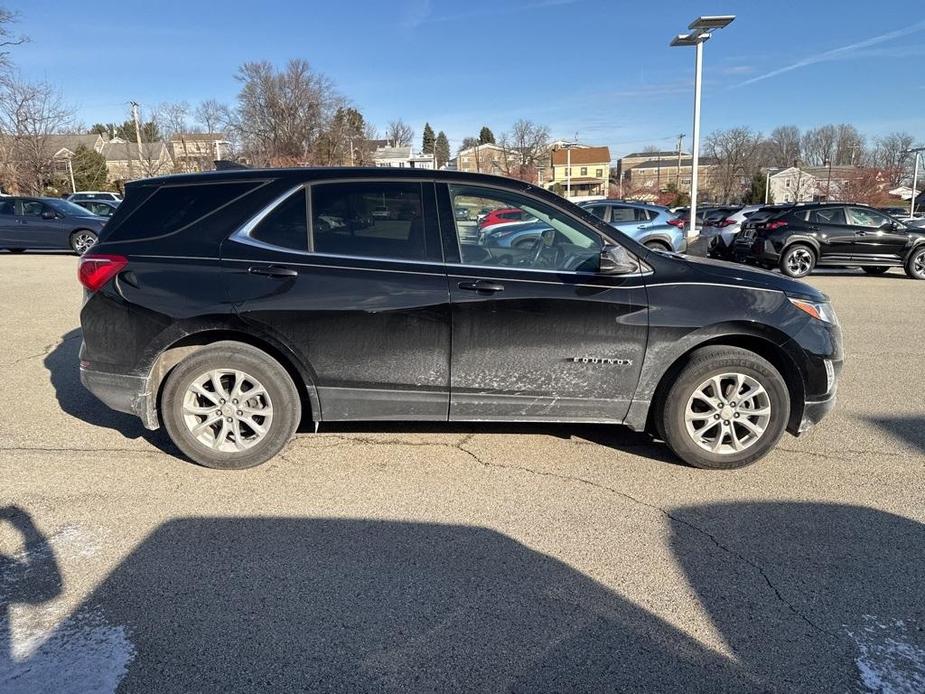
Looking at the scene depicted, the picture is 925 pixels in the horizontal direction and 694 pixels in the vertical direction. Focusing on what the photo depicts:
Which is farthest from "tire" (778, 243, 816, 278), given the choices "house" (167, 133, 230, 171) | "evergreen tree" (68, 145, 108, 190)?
"evergreen tree" (68, 145, 108, 190)

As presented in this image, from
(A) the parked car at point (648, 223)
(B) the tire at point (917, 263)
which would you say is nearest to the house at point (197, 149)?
(A) the parked car at point (648, 223)

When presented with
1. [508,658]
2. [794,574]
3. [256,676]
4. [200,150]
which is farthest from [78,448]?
[200,150]

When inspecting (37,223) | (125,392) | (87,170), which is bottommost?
(125,392)

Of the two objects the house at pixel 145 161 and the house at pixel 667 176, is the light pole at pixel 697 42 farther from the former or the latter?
the house at pixel 667 176

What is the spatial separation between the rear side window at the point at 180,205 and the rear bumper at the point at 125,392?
92 centimetres

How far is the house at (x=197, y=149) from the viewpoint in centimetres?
4909

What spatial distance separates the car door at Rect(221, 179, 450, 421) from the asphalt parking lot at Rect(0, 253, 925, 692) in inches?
22.3

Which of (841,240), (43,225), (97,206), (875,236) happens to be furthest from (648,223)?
(97,206)

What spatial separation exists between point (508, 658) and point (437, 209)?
256 cm

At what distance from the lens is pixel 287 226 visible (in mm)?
3793

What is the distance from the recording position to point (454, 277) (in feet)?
12.1

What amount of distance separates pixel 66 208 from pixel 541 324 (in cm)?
1638

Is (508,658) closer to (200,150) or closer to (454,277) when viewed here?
(454,277)

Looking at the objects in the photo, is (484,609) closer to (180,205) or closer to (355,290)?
(355,290)
